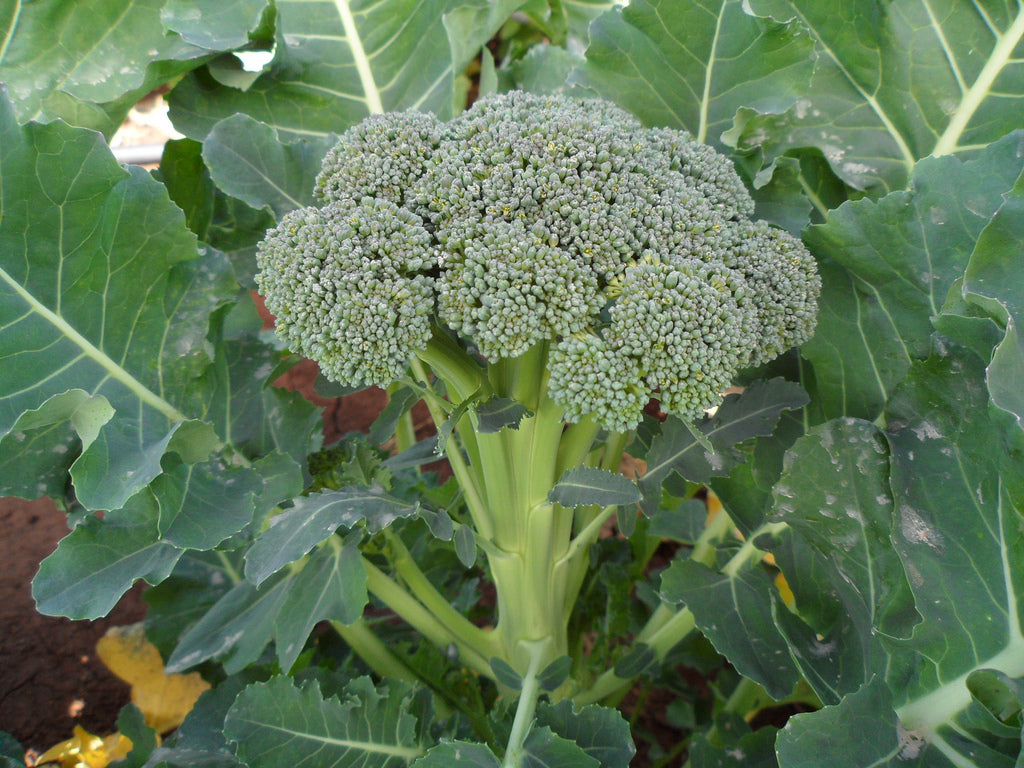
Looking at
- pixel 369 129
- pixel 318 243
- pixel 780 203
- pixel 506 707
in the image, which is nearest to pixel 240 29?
pixel 369 129

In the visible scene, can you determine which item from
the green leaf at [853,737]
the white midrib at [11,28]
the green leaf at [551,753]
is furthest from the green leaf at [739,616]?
the white midrib at [11,28]

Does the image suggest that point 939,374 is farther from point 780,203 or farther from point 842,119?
point 842,119

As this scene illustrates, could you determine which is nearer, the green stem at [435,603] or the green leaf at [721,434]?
the green leaf at [721,434]

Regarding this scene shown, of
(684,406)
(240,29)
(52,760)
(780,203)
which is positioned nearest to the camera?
(684,406)

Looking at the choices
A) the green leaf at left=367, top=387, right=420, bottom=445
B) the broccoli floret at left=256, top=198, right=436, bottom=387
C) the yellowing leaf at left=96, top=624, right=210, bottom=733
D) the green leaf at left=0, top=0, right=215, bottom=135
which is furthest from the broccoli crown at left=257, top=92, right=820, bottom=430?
the yellowing leaf at left=96, top=624, right=210, bottom=733

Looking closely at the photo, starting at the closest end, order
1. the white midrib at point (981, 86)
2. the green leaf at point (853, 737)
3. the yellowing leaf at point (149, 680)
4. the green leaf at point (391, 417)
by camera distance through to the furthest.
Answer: the green leaf at point (853, 737) < the green leaf at point (391, 417) < the white midrib at point (981, 86) < the yellowing leaf at point (149, 680)

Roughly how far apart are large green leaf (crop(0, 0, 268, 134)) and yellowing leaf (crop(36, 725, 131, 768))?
3.47ft

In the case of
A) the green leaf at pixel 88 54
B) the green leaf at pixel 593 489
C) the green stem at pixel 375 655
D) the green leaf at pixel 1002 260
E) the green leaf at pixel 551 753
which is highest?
the green leaf at pixel 88 54

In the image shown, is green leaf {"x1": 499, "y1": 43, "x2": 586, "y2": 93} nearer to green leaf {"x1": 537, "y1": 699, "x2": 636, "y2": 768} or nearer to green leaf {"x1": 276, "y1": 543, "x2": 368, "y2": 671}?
green leaf {"x1": 276, "y1": 543, "x2": 368, "y2": 671}

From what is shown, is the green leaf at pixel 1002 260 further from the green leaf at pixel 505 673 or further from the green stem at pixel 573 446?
the green leaf at pixel 505 673

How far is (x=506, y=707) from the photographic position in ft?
3.51

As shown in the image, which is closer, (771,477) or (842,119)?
(771,477)

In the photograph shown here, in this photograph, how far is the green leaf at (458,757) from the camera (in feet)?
2.56

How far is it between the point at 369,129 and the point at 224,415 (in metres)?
0.48
